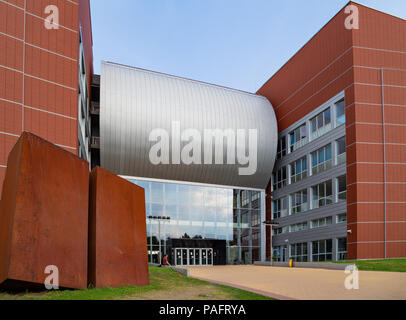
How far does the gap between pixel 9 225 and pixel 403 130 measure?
1243 inches

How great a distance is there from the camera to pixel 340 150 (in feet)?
119

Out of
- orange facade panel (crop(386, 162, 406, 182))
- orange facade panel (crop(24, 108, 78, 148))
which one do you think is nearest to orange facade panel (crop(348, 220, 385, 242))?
orange facade panel (crop(386, 162, 406, 182))

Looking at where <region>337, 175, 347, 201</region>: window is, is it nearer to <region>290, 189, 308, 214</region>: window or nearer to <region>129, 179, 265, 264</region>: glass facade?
<region>290, 189, 308, 214</region>: window

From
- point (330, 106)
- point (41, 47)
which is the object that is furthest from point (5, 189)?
point (330, 106)

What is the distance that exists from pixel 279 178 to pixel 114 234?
3745cm

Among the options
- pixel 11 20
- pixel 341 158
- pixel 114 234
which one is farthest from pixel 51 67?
pixel 341 158

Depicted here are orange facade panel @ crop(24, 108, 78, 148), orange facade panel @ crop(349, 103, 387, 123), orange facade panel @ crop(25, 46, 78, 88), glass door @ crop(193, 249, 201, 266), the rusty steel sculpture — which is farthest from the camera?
glass door @ crop(193, 249, 201, 266)

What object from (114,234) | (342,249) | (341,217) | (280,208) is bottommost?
(342,249)

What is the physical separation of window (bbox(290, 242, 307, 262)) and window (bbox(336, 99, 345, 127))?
12.5m

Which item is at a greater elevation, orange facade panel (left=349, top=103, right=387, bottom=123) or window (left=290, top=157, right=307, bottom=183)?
orange facade panel (left=349, top=103, right=387, bottom=123)

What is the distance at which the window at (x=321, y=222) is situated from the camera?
36.8 m

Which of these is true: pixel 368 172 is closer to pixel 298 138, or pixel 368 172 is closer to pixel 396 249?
pixel 396 249

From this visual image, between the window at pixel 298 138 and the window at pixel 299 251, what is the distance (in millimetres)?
9909

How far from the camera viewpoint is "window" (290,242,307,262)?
40750 mm
